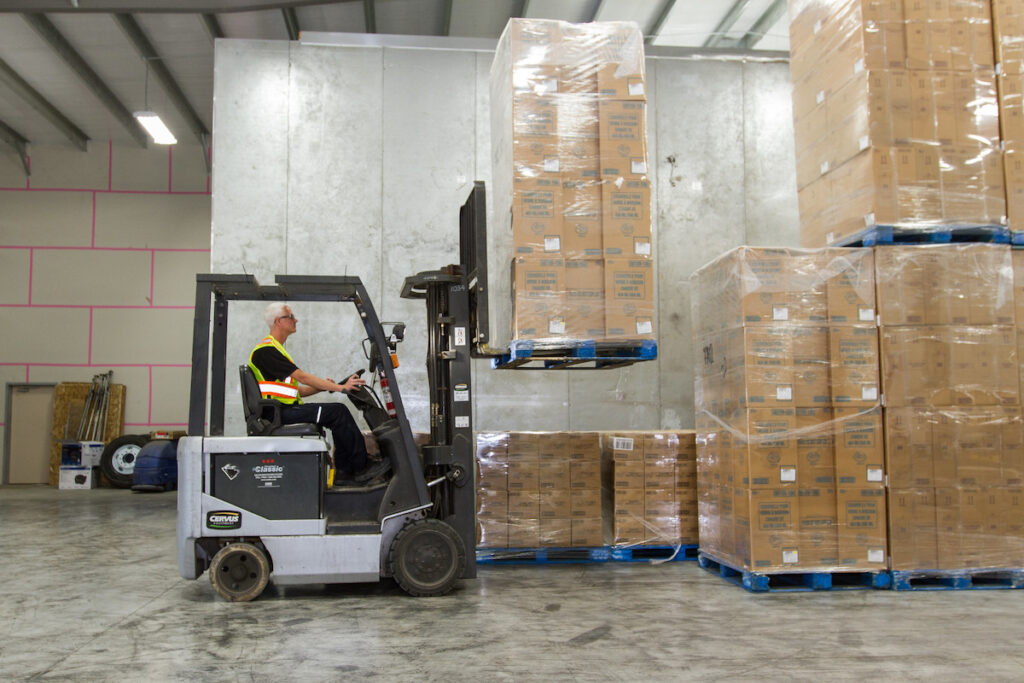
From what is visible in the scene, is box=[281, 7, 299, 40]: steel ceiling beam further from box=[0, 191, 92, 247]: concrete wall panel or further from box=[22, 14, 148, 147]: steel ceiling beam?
box=[0, 191, 92, 247]: concrete wall panel

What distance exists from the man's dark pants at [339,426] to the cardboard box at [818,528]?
2890 mm

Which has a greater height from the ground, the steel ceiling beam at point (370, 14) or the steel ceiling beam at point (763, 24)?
the steel ceiling beam at point (370, 14)

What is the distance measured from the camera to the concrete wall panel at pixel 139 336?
571 inches

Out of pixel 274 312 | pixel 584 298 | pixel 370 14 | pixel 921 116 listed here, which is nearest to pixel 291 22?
pixel 370 14

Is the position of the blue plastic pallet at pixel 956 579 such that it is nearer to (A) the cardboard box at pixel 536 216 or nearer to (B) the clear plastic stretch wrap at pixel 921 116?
(B) the clear plastic stretch wrap at pixel 921 116

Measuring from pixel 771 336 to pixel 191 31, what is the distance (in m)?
8.37

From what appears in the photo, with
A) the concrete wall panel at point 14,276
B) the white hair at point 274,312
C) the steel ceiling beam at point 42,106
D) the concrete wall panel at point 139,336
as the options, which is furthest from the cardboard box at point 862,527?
the concrete wall panel at point 14,276

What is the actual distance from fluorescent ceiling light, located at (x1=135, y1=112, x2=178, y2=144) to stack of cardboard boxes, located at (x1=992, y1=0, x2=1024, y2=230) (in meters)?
10.1

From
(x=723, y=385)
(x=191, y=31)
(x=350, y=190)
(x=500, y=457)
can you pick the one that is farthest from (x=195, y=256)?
(x=723, y=385)

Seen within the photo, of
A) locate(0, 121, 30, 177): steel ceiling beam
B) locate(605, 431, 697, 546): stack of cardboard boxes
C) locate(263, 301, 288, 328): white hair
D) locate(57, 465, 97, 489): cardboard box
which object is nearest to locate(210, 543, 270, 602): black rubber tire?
locate(263, 301, 288, 328): white hair

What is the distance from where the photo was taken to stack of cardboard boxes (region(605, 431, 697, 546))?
256 inches

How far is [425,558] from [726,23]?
23.5ft

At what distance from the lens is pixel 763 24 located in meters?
9.29

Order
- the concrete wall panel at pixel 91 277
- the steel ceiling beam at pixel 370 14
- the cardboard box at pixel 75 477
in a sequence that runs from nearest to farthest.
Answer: the steel ceiling beam at pixel 370 14
the cardboard box at pixel 75 477
the concrete wall panel at pixel 91 277
